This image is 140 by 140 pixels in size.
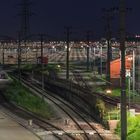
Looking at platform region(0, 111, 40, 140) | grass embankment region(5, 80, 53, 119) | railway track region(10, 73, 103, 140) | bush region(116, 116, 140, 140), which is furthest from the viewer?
grass embankment region(5, 80, 53, 119)

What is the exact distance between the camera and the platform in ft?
107

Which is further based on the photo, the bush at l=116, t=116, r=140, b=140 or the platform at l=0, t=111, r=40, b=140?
the platform at l=0, t=111, r=40, b=140

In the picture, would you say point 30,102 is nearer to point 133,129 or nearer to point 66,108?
point 66,108

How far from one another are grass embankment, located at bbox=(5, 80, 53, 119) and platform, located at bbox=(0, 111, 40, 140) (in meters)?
6.14

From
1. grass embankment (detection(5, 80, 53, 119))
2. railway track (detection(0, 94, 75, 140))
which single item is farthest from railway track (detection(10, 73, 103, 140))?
railway track (detection(0, 94, 75, 140))

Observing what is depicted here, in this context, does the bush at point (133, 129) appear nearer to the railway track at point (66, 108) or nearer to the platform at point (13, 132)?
the railway track at point (66, 108)

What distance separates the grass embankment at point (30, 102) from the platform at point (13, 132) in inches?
242

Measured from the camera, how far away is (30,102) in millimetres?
54594

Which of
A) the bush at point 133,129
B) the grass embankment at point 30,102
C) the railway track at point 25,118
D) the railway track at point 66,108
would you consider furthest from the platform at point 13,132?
the grass embankment at point 30,102

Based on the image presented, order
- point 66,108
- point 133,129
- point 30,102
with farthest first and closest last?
point 30,102 → point 66,108 → point 133,129

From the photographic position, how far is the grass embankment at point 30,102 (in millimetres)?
48875

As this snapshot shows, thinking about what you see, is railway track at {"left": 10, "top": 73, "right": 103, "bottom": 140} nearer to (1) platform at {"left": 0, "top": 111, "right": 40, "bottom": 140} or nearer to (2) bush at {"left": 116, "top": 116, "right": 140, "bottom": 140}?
(2) bush at {"left": 116, "top": 116, "right": 140, "bottom": 140}


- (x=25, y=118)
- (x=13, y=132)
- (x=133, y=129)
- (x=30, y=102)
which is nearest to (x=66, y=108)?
(x=30, y=102)

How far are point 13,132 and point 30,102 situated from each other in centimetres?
1992
